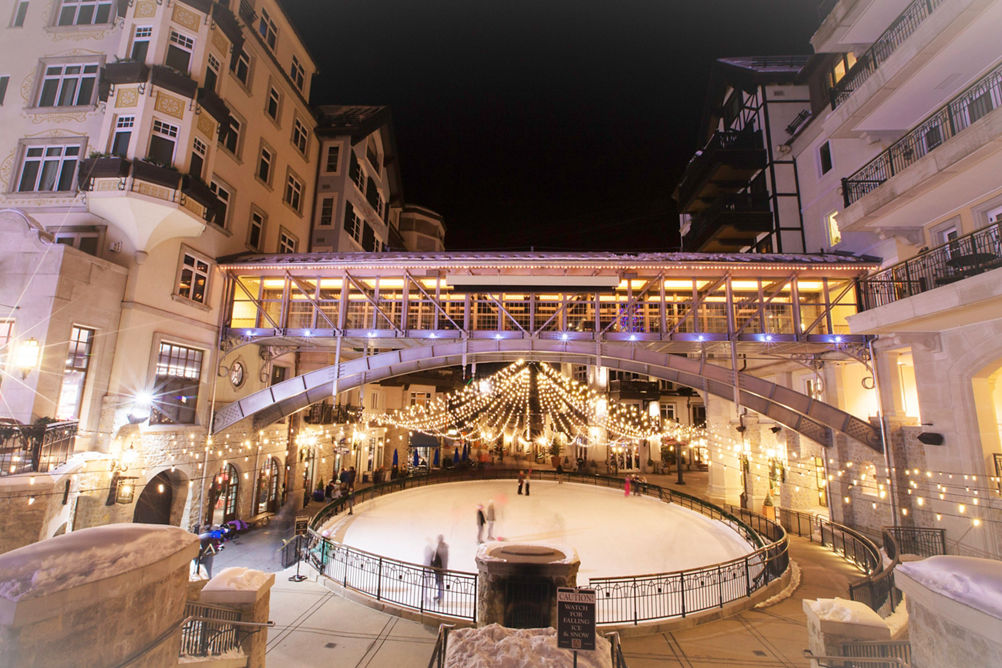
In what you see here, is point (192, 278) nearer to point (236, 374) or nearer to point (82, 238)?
point (82, 238)

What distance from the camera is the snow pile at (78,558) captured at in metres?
2.88

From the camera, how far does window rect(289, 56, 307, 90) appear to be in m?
20.9

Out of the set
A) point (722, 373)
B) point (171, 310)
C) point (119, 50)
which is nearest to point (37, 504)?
point (171, 310)

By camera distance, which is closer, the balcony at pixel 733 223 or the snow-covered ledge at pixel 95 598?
the snow-covered ledge at pixel 95 598

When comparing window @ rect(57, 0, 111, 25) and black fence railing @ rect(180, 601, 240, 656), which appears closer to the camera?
black fence railing @ rect(180, 601, 240, 656)

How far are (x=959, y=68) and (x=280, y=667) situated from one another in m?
18.5

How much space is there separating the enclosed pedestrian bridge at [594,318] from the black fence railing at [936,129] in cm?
258

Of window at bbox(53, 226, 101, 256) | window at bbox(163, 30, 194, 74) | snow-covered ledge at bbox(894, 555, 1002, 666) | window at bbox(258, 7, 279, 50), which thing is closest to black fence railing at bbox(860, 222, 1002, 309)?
snow-covered ledge at bbox(894, 555, 1002, 666)

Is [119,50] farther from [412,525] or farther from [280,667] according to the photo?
[412,525]

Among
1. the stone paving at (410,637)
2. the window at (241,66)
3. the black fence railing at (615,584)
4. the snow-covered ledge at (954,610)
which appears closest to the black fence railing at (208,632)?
the stone paving at (410,637)

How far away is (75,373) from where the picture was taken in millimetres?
11375

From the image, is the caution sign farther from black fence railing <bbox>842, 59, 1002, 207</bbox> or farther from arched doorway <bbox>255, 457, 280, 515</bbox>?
arched doorway <bbox>255, 457, 280, 515</bbox>

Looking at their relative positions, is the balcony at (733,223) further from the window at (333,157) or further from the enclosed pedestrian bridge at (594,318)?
the window at (333,157)

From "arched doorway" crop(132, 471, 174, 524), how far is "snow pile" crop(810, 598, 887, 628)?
55.4ft
